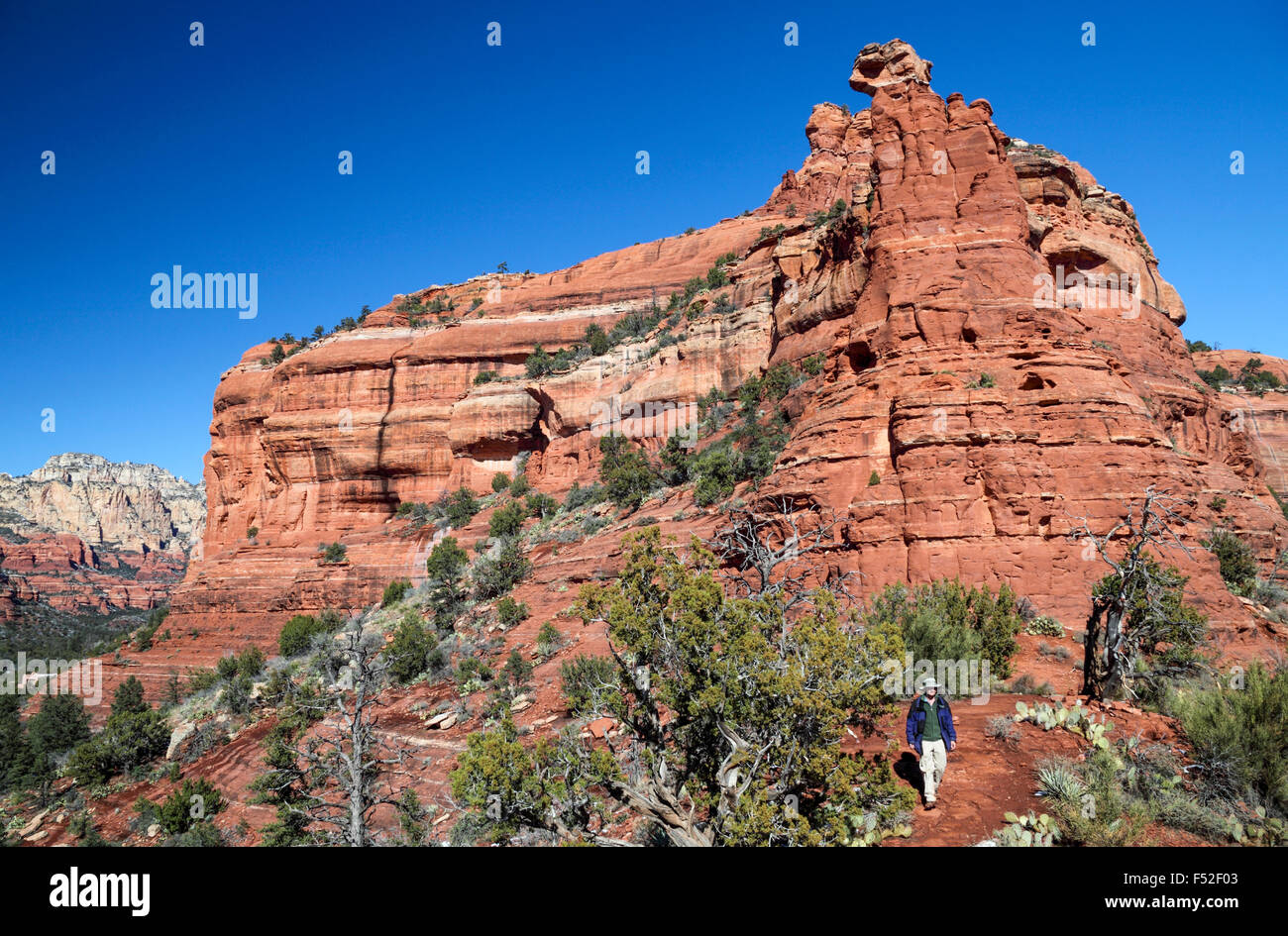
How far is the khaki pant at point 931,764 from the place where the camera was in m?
8.14

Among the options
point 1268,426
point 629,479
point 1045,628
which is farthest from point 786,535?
point 1268,426

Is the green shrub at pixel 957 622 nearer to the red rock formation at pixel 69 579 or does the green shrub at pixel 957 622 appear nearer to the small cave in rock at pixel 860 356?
the small cave in rock at pixel 860 356

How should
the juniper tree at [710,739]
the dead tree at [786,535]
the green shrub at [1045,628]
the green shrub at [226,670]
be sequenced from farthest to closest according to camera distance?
the green shrub at [226,670], the dead tree at [786,535], the green shrub at [1045,628], the juniper tree at [710,739]

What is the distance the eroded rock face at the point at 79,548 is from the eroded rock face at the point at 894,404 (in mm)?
63790

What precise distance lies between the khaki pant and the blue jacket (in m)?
0.15

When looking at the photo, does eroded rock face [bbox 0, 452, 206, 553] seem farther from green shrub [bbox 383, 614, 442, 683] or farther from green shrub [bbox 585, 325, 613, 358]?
green shrub [bbox 383, 614, 442, 683]

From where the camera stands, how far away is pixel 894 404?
62.9 feet

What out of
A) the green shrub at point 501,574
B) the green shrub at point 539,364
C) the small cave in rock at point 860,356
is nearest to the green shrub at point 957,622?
the small cave in rock at point 860,356

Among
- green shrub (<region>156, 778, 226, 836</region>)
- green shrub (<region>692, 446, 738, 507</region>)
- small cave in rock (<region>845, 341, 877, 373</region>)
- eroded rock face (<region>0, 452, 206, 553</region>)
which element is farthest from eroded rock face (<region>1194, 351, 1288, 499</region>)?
eroded rock face (<region>0, 452, 206, 553</region>)

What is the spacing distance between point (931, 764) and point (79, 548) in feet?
590

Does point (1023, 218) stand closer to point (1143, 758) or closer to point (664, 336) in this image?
point (1143, 758)

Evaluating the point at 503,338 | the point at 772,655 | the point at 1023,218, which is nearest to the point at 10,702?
the point at 503,338

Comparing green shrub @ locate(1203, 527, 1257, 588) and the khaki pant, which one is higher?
green shrub @ locate(1203, 527, 1257, 588)

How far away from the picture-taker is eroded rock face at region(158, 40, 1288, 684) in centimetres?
1727
